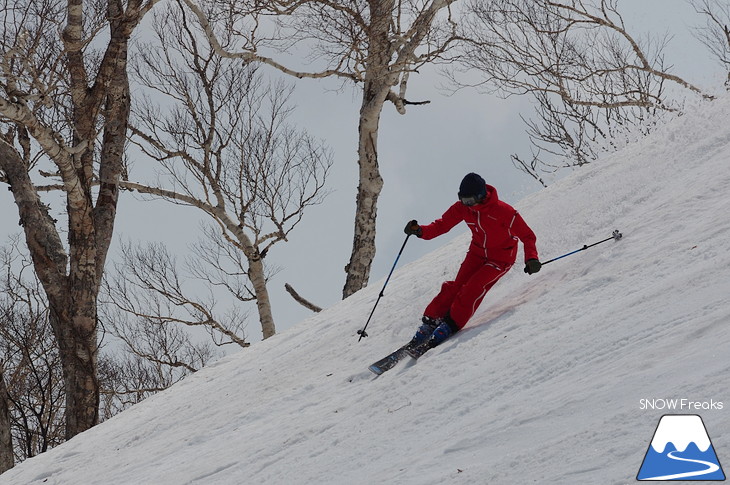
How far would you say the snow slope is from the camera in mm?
2812

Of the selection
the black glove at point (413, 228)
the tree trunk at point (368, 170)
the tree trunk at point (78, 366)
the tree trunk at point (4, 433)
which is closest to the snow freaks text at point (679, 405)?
the black glove at point (413, 228)

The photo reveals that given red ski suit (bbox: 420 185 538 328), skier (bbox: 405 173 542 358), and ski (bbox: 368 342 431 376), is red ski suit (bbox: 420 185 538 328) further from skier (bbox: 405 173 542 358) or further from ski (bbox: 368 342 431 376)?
ski (bbox: 368 342 431 376)

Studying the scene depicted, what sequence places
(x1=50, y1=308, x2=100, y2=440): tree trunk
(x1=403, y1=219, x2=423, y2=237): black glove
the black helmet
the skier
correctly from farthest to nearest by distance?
(x1=50, y1=308, x2=100, y2=440): tree trunk → (x1=403, y1=219, x2=423, y2=237): black glove → the black helmet → the skier

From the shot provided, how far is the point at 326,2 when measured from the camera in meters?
9.27

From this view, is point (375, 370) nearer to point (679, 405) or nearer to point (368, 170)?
point (679, 405)

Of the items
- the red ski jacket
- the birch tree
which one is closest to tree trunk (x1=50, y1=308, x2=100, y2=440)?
the birch tree

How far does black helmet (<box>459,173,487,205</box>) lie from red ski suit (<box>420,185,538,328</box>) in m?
0.08

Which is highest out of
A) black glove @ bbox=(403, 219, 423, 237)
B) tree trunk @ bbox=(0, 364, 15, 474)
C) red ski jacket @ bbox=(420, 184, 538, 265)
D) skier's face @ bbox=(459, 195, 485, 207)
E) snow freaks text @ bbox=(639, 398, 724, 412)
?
tree trunk @ bbox=(0, 364, 15, 474)

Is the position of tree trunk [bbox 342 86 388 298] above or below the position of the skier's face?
above

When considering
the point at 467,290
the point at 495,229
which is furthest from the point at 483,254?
the point at 467,290

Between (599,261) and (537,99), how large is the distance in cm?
1267

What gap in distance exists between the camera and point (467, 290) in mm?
5070

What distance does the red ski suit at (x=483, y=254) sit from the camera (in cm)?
505

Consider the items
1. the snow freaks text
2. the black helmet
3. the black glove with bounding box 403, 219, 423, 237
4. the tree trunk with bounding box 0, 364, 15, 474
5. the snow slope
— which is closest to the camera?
the snow freaks text
